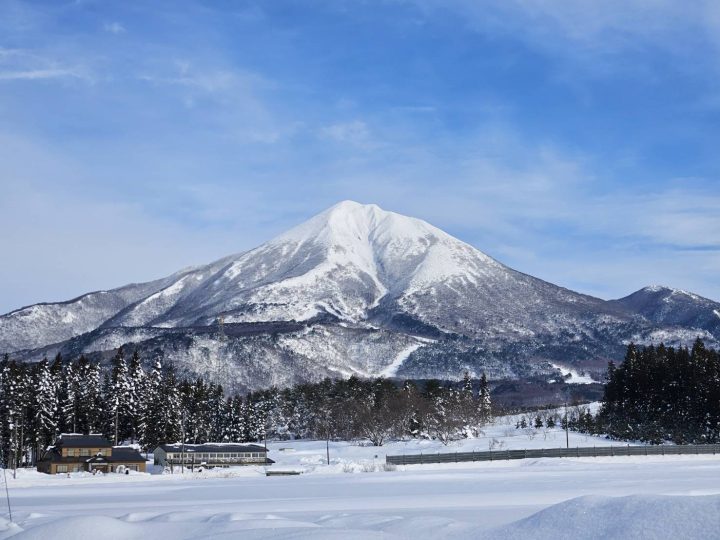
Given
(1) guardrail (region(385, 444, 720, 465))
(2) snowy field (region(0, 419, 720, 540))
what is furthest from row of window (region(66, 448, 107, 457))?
(1) guardrail (region(385, 444, 720, 465))

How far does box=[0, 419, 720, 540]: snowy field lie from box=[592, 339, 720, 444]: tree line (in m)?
6.32

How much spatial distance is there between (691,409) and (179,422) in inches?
2292

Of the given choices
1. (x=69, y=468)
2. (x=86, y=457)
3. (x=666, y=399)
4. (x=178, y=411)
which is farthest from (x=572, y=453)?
(x=69, y=468)

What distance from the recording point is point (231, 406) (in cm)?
11450

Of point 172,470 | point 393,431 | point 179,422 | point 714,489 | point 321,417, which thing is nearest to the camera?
point 714,489

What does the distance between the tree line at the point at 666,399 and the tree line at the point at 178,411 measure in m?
19.8

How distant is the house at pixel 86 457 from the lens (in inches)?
2960

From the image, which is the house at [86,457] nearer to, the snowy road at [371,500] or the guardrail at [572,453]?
the guardrail at [572,453]

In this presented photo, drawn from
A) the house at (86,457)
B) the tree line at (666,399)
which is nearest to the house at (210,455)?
the house at (86,457)

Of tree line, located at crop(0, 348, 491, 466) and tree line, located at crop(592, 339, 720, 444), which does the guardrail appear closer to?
tree line, located at crop(592, 339, 720, 444)

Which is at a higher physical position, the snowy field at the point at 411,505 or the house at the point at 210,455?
the snowy field at the point at 411,505

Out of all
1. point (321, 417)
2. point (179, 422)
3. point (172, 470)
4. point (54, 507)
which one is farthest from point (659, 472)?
point (321, 417)

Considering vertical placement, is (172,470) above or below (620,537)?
below

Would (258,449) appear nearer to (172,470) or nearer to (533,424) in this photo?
(172,470)
